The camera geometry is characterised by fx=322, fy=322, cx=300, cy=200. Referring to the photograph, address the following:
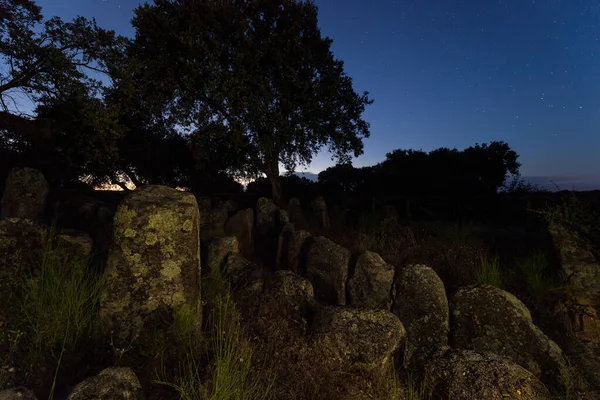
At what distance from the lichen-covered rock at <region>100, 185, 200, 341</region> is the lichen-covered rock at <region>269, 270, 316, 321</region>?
1232 mm

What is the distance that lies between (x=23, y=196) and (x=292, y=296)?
31.1 ft

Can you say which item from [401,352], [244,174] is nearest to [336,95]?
[244,174]

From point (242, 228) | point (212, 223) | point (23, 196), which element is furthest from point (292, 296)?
point (23, 196)

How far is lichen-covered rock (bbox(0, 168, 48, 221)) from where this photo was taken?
9297 mm

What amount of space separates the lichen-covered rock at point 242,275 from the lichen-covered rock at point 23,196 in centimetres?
733

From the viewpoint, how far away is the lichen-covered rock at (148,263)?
339 cm

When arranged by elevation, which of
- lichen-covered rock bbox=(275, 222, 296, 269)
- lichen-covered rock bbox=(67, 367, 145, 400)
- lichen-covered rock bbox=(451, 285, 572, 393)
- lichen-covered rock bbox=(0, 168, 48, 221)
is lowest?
lichen-covered rock bbox=(451, 285, 572, 393)

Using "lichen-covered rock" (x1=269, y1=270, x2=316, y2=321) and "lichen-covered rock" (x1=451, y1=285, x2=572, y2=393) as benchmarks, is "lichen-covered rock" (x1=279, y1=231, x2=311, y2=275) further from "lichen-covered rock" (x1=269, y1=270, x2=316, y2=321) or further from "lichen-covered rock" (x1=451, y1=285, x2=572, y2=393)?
"lichen-covered rock" (x1=451, y1=285, x2=572, y2=393)

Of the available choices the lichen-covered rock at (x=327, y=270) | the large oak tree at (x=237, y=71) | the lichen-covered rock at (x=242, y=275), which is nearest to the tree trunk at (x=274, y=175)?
the large oak tree at (x=237, y=71)

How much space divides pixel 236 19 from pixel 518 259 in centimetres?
1458

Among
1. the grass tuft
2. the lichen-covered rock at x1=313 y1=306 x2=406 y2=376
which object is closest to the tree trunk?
the grass tuft

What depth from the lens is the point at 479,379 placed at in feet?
9.89

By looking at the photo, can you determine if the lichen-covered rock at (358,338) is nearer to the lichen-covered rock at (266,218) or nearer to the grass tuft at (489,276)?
the grass tuft at (489,276)

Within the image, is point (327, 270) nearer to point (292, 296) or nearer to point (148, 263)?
point (292, 296)
